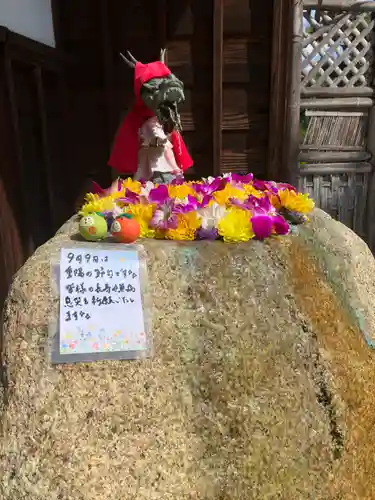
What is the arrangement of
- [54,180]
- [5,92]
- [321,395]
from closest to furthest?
[321,395] → [5,92] → [54,180]

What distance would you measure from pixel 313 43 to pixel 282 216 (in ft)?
Answer: 7.20

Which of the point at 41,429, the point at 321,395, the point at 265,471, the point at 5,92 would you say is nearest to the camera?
the point at 41,429

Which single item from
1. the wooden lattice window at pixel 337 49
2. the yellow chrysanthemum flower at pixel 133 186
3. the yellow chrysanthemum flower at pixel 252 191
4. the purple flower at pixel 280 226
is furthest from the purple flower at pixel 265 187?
the wooden lattice window at pixel 337 49

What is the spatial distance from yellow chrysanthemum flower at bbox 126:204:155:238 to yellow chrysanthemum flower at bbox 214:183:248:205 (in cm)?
Answer: 28

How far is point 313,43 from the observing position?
3486 mm

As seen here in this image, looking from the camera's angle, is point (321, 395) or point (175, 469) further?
point (321, 395)

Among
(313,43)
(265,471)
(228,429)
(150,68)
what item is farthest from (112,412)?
(313,43)

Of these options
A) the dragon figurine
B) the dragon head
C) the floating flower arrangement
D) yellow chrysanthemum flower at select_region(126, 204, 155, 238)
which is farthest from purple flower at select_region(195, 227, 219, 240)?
the dragon head

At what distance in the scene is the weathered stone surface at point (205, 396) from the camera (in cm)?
123

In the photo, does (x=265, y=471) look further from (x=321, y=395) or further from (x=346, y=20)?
(x=346, y=20)

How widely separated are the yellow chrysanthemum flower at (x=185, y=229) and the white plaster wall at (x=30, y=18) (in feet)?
4.43

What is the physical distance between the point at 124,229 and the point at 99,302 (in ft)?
0.93

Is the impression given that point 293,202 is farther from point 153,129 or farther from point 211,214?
point 153,129

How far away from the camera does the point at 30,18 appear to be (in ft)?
8.23
